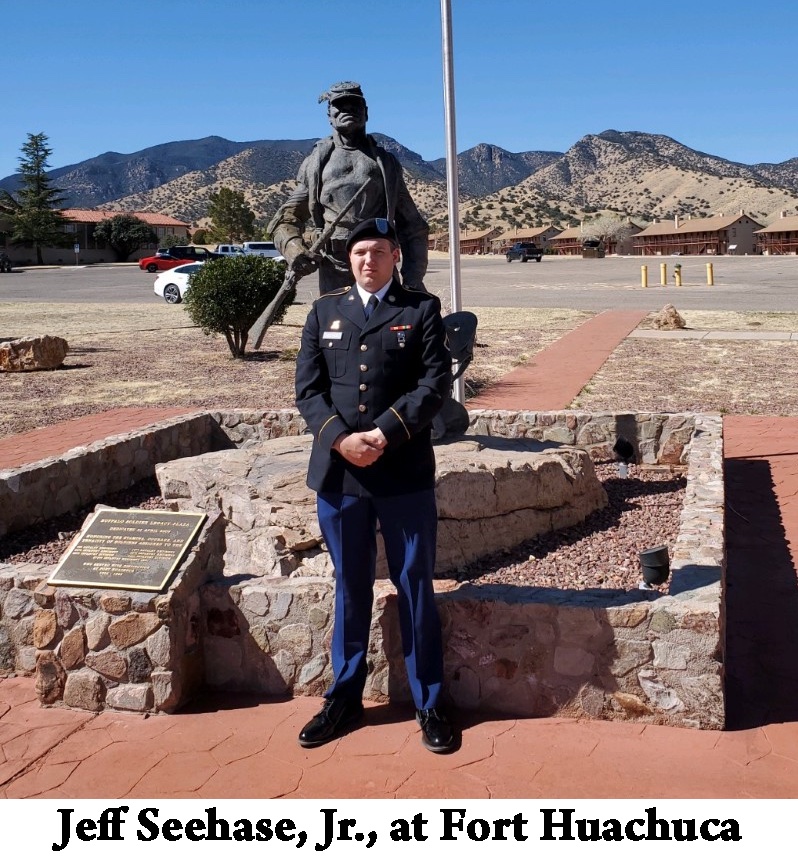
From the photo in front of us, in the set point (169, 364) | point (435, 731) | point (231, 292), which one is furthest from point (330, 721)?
point (169, 364)

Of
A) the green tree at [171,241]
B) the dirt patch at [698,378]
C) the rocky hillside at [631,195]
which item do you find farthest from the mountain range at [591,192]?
the dirt patch at [698,378]

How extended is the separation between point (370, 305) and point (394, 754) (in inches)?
62.4

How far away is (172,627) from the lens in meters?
3.44

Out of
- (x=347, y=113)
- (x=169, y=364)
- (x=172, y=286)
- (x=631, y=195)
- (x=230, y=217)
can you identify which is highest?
(x=631, y=195)

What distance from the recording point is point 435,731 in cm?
316

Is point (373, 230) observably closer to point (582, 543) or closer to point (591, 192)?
point (582, 543)

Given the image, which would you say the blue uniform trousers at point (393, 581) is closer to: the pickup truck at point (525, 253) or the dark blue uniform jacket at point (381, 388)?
the dark blue uniform jacket at point (381, 388)

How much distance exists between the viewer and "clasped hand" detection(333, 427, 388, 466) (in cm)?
314

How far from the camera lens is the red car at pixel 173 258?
133ft

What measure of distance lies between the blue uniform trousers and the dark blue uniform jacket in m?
0.07

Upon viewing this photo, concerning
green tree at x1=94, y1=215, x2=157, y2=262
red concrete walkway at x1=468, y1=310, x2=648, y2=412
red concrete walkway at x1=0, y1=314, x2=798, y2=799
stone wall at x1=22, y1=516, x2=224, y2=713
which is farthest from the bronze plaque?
green tree at x1=94, y1=215, x2=157, y2=262

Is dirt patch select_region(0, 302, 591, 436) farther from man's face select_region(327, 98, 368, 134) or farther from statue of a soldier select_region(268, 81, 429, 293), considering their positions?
man's face select_region(327, 98, 368, 134)
